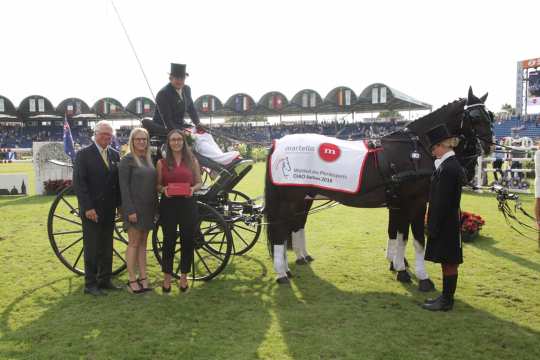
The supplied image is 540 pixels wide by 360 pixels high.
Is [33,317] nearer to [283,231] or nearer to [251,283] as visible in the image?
[251,283]

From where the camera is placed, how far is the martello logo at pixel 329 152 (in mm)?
4934

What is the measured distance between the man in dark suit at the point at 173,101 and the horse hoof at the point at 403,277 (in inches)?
127

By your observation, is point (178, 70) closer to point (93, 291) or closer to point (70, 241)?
point (93, 291)

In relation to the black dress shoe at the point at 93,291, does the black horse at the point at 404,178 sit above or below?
above

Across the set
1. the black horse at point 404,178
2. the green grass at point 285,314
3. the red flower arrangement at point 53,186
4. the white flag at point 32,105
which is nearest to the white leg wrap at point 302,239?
the green grass at point 285,314

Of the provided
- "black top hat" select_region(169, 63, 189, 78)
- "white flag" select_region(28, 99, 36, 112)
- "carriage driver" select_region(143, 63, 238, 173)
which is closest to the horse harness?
"carriage driver" select_region(143, 63, 238, 173)

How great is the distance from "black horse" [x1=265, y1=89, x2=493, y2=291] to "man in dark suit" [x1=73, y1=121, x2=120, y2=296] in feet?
6.13

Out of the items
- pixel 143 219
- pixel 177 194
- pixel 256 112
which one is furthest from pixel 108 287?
pixel 256 112

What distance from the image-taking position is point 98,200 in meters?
4.70

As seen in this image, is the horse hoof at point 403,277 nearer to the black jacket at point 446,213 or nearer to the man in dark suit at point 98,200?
the black jacket at point 446,213

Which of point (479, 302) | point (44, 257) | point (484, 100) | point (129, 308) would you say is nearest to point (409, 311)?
point (479, 302)

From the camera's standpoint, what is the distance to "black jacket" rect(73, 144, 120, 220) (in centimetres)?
458

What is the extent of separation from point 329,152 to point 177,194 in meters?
1.83

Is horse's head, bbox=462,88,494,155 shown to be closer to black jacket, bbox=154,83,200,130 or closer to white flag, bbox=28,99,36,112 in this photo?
black jacket, bbox=154,83,200,130
